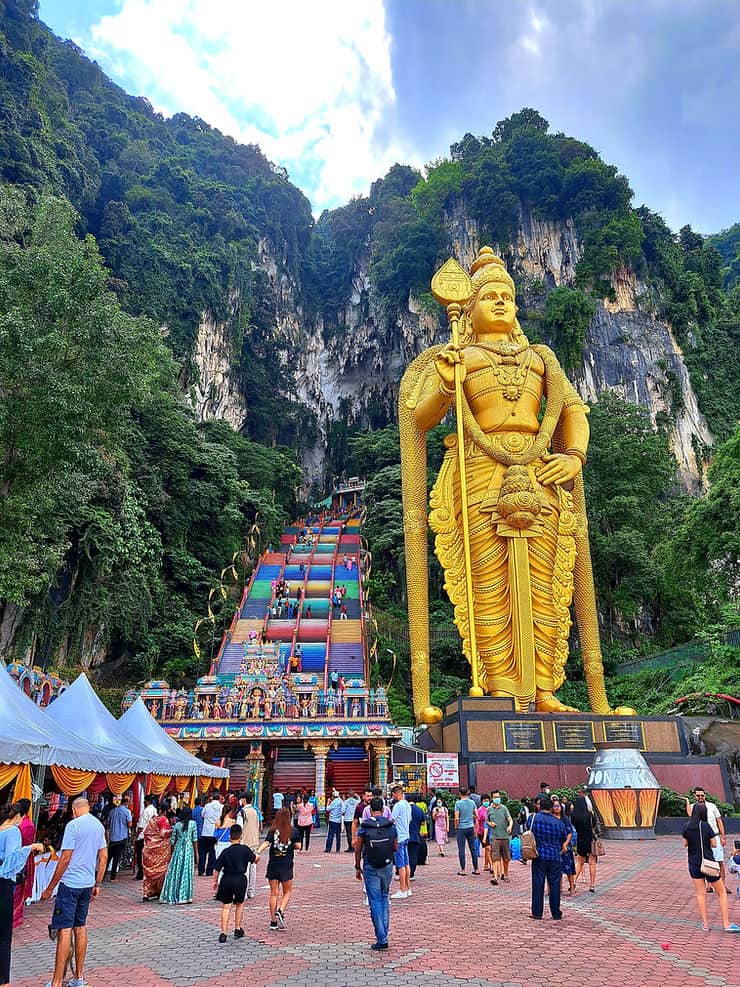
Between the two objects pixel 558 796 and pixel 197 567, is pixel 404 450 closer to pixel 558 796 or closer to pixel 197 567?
pixel 558 796

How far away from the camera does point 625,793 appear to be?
8.40 metres

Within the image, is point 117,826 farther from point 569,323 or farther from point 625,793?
point 569,323

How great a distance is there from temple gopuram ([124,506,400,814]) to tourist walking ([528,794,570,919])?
859 centimetres

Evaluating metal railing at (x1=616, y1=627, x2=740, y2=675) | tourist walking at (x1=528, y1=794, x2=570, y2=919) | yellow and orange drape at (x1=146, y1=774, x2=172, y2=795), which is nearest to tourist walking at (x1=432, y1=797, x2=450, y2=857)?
yellow and orange drape at (x1=146, y1=774, x2=172, y2=795)

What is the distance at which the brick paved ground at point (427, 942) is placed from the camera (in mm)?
3297

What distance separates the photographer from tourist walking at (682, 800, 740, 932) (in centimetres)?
407

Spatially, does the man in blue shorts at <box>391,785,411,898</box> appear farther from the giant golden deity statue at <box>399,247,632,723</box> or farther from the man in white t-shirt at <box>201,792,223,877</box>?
the giant golden deity statue at <box>399,247,632,723</box>

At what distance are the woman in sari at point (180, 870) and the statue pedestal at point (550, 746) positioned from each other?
15.7 feet

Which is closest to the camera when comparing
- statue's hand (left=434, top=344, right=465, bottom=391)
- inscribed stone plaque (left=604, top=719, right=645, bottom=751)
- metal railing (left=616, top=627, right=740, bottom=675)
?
inscribed stone plaque (left=604, top=719, right=645, bottom=751)

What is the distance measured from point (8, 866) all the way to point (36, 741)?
8.03ft

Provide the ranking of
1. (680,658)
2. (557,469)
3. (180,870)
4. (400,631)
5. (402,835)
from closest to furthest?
(402,835), (180,870), (557,469), (680,658), (400,631)

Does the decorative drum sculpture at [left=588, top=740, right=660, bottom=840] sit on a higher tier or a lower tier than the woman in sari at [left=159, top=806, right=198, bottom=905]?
higher

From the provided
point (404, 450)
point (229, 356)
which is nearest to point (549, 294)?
point (229, 356)

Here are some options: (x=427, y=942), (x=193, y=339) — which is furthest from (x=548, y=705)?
(x=193, y=339)
